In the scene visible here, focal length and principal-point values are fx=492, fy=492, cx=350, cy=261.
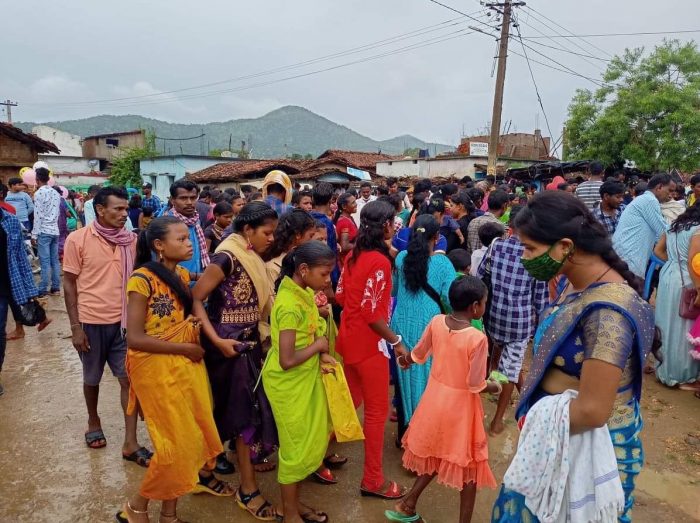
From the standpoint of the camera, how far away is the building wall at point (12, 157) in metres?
19.0

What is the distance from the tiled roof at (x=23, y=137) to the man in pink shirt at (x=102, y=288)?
1891cm

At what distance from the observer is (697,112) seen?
16344 millimetres

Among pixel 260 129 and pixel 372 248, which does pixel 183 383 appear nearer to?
pixel 372 248

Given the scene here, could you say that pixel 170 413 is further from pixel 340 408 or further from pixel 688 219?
pixel 688 219

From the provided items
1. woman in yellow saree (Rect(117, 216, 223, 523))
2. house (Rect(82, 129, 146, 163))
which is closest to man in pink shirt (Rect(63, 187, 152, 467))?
woman in yellow saree (Rect(117, 216, 223, 523))

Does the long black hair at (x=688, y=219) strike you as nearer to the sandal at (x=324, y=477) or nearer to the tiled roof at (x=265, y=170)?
the sandal at (x=324, y=477)

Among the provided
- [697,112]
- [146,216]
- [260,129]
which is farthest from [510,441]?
[260,129]

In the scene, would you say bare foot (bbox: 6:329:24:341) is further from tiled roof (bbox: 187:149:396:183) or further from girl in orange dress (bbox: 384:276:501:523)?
tiled roof (bbox: 187:149:396:183)

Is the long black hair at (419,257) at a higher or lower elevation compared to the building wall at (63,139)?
lower

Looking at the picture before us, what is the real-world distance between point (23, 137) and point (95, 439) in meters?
19.9

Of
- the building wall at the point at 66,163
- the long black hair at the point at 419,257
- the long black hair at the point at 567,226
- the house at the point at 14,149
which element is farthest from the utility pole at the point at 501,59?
the building wall at the point at 66,163

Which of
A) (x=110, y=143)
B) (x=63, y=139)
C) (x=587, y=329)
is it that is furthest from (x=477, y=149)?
(x=63, y=139)

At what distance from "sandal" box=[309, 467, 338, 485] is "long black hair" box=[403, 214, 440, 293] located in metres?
1.35

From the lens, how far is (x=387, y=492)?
10.1 ft
